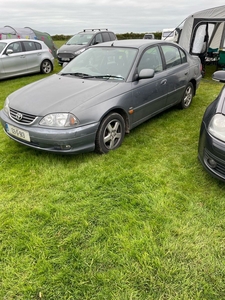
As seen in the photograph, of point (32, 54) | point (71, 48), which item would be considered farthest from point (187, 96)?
point (71, 48)

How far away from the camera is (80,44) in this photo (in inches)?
425

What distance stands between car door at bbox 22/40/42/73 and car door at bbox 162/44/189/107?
6460 millimetres

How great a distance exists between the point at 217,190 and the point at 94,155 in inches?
62.2

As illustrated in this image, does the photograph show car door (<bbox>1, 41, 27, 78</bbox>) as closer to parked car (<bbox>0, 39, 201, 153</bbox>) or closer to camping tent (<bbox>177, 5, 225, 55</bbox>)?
parked car (<bbox>0, 39, 201, 153</bbox>)

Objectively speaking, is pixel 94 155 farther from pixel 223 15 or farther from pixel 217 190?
pixel 223 15

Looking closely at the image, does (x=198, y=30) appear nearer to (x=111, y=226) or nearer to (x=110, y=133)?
(x=110, y=133)

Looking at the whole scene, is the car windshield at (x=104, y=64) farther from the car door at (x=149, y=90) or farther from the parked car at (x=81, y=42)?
the parked car at (x=81, y=42)

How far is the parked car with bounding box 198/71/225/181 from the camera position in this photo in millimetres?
2424

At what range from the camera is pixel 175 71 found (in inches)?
174

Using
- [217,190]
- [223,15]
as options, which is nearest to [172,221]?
[217,190]

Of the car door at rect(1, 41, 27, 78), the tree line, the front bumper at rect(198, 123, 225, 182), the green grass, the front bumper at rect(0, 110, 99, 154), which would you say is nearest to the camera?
the green grass

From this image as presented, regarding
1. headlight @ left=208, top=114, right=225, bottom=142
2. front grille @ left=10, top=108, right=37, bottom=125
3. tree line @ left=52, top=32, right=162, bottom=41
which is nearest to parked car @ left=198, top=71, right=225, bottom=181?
headlight @ left=208, top=114, right=225, bottom=142

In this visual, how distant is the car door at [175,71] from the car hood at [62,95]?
131 cm

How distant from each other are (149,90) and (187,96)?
5.52 ft
